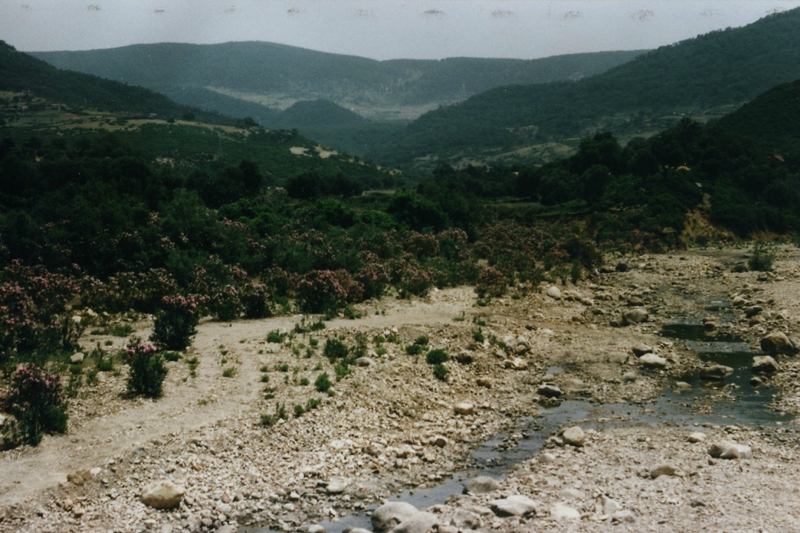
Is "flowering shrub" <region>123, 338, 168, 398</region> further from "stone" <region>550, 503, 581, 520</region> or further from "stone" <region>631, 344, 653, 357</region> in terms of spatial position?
"stone" <region>631, 344, 653, 357</region>

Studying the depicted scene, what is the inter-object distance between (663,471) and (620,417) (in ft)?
9.29

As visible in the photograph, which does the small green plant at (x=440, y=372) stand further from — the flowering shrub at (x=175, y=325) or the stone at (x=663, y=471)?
the flowering shrub at (x=175, y=325)

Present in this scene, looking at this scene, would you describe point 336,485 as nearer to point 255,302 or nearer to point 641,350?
point 255,302

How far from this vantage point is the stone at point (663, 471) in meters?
8.51

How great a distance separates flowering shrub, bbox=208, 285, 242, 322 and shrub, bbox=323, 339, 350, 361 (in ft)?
14.1

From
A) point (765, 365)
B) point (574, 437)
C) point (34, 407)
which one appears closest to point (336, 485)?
point (574, 437)

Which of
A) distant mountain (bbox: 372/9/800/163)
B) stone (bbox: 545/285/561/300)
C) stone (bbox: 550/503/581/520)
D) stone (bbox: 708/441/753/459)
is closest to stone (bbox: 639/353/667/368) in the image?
stone (bbox: 708/441/753/459)

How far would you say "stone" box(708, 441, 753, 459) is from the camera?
8.97 m

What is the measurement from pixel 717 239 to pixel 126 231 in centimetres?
3960

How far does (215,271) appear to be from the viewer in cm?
1970

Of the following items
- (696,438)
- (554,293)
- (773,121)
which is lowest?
(554,293)

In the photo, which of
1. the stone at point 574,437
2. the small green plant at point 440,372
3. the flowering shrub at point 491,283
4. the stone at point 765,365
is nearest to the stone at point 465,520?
the stone at point 574,437

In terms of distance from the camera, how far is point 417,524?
726 cm

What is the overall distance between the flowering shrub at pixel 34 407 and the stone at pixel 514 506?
675 cm
